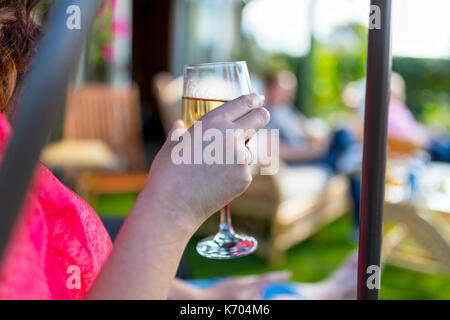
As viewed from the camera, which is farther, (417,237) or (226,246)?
(417,237)

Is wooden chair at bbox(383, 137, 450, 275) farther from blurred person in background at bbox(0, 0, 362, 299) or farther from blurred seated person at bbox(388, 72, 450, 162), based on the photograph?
blurred person in background at bbox(0, 0, 362, 299)

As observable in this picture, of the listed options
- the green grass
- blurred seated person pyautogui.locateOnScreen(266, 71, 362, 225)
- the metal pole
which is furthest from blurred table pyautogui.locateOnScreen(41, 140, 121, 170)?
the metal pole

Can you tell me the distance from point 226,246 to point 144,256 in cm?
41

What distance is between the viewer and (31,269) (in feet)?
2.04

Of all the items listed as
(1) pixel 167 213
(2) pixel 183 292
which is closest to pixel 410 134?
(2) pixel 183 292

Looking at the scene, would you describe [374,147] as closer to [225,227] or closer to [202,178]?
[202,178]

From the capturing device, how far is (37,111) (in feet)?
1.34

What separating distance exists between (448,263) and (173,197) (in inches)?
95.3

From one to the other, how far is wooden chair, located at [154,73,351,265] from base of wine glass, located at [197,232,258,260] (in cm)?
261

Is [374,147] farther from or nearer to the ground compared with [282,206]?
farther from the ground

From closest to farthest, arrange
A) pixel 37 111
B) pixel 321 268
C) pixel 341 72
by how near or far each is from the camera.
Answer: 1. pixel 37 111
2. pixel 321 268
3. pixel 341 72

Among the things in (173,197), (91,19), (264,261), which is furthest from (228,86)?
(264,261)

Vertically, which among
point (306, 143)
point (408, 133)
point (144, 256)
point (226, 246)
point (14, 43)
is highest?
point (14, 43)
